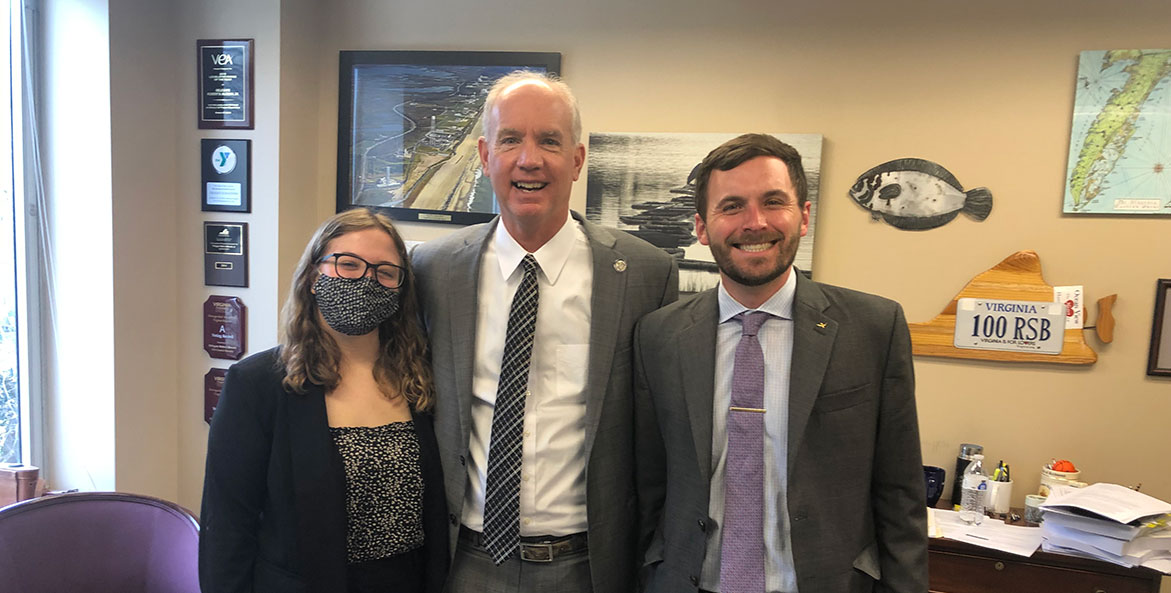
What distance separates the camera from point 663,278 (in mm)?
1770

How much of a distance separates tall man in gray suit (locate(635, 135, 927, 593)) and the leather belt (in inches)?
9.8

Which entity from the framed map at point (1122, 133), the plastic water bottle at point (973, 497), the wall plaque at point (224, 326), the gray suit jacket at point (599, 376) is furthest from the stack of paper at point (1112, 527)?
the wall plaque at point (224, 326)

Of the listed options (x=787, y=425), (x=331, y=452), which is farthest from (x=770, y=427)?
(x=331, y=452)

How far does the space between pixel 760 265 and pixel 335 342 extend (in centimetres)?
97

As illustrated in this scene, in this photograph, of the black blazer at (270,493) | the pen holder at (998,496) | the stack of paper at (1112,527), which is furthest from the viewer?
the pen holder at (998,496)

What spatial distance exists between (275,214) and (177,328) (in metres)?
0.72

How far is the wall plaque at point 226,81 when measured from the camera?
2941 millimetres

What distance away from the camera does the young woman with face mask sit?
149 centimetres

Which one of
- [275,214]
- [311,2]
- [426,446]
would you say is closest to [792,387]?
[426,446]

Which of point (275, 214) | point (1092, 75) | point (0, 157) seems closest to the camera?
point (1092, 75)

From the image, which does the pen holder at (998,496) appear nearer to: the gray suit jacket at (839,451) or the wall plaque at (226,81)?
the gray suit jacket at (839,451)

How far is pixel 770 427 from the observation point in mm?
1367

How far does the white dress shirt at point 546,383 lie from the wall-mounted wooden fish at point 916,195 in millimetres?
1487

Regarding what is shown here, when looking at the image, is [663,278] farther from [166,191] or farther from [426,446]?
[166,191]
